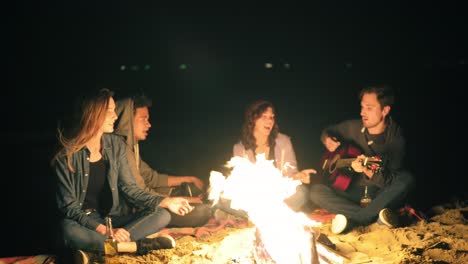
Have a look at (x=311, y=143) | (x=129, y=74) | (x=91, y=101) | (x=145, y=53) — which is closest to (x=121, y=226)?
(x=91, y=101)

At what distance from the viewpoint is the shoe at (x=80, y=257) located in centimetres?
471

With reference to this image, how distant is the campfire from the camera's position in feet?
13.7

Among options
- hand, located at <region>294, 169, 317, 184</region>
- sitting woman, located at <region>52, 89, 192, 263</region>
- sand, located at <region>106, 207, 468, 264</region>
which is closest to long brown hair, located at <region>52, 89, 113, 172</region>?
sitting woman, located at <region>52, 89, 192, 263</region>

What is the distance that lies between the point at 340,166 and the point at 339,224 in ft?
3.56

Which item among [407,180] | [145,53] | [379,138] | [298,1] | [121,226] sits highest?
[298,1]

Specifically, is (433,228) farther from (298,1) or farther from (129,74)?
(298,1)

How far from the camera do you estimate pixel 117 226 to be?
5.53m

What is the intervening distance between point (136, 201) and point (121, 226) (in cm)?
39

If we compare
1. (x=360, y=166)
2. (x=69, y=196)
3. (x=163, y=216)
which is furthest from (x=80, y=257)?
(x=360, y=166)

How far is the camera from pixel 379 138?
6.70 meters

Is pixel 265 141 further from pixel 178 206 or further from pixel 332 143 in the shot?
pixel 178 206

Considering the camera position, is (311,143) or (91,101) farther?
(311,143)

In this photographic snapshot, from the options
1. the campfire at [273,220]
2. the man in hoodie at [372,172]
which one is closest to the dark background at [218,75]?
the man in hoodie at [372,172]

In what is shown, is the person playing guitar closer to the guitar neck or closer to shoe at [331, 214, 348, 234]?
the guitar neck
